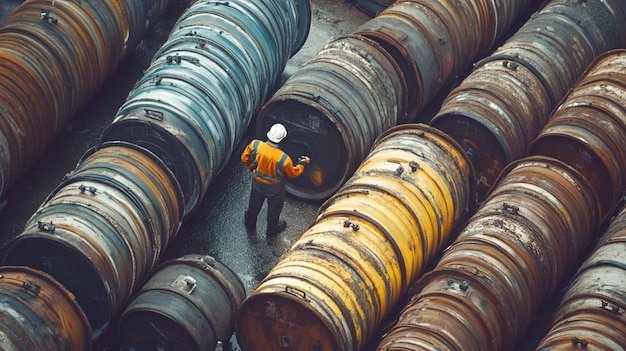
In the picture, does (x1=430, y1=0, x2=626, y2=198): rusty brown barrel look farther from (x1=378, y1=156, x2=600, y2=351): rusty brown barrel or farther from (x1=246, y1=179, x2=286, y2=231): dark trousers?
(x1=246, y1=179, x2=286, y2=231): dark trousers

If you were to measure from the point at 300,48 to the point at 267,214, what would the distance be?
355 centimetres

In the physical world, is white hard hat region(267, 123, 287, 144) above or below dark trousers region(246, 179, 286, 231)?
above

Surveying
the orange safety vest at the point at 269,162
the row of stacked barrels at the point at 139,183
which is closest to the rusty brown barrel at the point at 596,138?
the orange safety vest at the point at 269,162

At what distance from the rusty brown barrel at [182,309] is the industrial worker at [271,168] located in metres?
1.53

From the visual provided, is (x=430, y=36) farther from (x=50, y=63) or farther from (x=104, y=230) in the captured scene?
(x=104, y=230)

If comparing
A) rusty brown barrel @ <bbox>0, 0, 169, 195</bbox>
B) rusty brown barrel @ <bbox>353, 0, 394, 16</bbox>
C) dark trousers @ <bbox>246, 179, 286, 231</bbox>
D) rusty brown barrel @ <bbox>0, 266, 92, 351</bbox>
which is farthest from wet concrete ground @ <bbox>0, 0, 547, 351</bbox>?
rusty brown barrel @ <bbox>353, 0, 394, 16</bbox>

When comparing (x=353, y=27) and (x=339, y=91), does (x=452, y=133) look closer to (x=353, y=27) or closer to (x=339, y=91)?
(x=339, y=91)

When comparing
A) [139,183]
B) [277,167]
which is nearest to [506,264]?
[277,167]

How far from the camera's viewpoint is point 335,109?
41.1 ft

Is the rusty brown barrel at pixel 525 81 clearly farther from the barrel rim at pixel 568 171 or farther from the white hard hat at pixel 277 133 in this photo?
the white hard hat at pixel 277 133

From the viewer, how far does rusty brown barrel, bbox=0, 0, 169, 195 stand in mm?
12438

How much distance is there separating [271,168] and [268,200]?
556mm

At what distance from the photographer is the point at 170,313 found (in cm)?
1045

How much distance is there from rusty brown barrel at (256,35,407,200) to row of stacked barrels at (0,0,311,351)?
0.74 m
